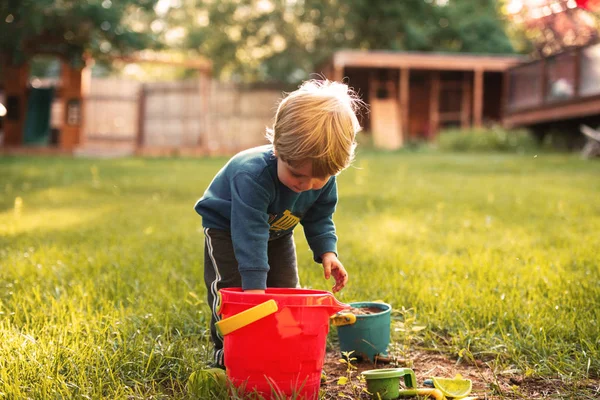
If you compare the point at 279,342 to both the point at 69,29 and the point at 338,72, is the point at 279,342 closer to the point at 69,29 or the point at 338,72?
the point at 69,29

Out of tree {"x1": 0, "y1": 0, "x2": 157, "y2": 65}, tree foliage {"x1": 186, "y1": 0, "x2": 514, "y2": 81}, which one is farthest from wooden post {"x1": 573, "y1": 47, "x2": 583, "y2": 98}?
tree foliage {"x1": 186, "y1": 0, "x2": 514, "y2": 81}

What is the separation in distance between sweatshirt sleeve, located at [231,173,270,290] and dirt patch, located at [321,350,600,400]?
17.0 inches

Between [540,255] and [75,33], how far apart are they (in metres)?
13.0

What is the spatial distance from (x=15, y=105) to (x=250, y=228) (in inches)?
608

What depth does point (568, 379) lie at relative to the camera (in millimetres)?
2037

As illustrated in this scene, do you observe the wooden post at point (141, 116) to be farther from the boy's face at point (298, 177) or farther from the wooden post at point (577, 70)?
the boy's face at point (298, 177)

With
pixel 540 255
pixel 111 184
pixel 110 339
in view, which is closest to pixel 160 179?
pixel 111 184

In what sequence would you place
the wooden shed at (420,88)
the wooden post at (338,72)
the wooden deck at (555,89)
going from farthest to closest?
1. the wooden shed at (420,88)
2. the wooden post at (338,72)
3. the wooden deck at (555,89)

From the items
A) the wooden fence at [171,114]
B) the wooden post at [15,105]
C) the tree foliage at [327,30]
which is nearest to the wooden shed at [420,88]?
the tree foliage at [327,30]

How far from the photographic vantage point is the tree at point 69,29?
12.3 metres

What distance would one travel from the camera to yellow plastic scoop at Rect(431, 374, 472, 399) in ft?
6.35

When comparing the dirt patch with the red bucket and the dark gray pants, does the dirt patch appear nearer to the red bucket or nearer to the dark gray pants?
the red bucket

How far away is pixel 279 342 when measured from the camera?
1823 millimetres

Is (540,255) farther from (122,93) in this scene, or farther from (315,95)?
(122,93)
